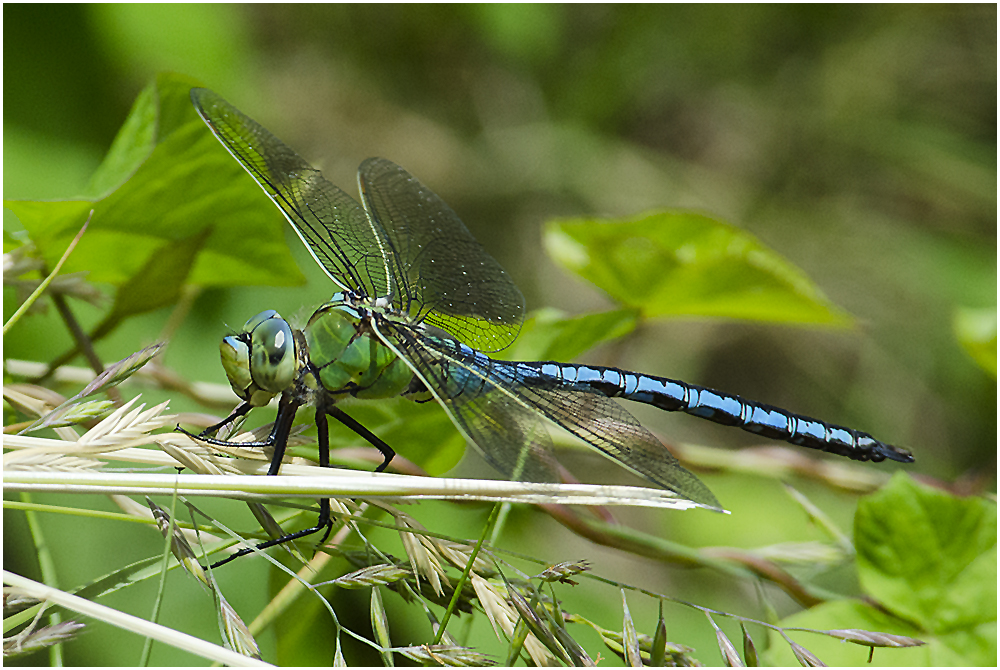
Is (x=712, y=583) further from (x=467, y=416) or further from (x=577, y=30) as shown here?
(x=577, y=30)

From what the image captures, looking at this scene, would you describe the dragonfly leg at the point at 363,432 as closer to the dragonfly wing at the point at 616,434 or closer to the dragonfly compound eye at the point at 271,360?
the dragonfly compound eye at the point at 271,360

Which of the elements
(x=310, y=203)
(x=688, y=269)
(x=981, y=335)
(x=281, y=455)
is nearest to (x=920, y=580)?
(x=981, y=335)

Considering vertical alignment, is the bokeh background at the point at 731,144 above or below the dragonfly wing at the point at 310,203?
above

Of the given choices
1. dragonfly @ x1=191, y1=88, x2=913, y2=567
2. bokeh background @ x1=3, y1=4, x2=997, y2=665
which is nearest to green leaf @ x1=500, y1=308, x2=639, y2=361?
dragonfly @ x1=191, y1=88, x2=913, y2=567

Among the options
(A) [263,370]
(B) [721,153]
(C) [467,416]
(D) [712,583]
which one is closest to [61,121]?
(A) [263,370]

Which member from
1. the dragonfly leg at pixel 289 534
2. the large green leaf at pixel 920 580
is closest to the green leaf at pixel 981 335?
the large green leaf at pixel 920 580

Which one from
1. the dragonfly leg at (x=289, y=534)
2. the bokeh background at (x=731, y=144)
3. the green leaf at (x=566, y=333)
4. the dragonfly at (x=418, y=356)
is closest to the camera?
the dragonfly leg at (x=289, y=534)

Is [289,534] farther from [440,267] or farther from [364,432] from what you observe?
[440,267]
